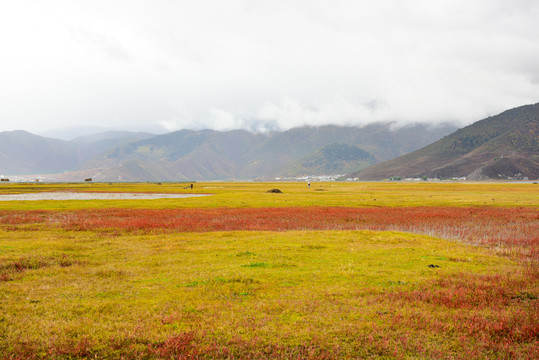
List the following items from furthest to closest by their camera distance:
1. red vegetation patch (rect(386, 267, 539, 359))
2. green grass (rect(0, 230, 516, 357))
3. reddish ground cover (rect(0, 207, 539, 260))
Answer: reddish ground cover (rect(0, 207, 539, 260))
green grass (rect(0, 230, 516, 357))
red vegetation patch (rect(386, 267, 539, 359))

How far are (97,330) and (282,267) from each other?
35.1 feet

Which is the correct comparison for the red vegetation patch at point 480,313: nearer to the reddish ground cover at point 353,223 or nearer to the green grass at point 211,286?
the green grass at point 211,286

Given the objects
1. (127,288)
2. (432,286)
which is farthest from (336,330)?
(127,288)

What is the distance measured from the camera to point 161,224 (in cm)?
3819

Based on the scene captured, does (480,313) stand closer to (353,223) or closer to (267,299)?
(267,299)

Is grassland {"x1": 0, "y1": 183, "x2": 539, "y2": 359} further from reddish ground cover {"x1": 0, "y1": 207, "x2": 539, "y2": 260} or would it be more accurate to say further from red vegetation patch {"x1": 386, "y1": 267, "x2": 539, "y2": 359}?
reddish ground cover {"x1": 0, "y1": 207, "x2": 539, "y2": 260}

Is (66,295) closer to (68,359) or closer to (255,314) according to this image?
(68,359)

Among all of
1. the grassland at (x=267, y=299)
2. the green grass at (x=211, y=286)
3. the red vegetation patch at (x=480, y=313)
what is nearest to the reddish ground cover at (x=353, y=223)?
the grassland at (x=267, y=299)

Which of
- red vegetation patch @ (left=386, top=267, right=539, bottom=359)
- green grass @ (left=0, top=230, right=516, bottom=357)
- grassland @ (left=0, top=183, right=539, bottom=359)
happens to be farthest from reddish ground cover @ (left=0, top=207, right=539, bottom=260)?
red vegetation patch @ (left=386, top=267, right=539, bottom=359)

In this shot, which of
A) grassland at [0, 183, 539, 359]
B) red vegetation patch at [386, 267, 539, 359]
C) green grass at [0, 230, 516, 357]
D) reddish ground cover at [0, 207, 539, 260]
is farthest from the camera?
reddish ground cover at [0, 207, 539, 260]

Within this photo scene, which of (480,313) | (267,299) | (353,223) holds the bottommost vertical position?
(353,223)

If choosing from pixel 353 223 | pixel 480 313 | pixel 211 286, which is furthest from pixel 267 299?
pixel 353 223

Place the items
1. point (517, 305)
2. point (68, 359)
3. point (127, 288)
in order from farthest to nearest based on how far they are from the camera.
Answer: point (127, 288) → point (517, 305) → point (68, 359)

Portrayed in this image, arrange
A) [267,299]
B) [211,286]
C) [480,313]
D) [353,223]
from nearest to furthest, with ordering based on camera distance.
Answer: [480,313] < [267,299] < [211,286] < [353,223]
